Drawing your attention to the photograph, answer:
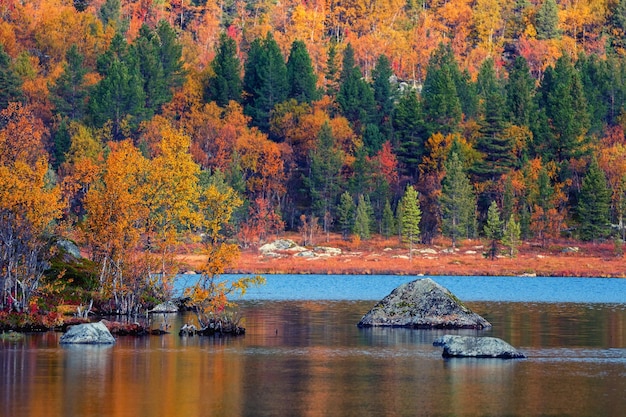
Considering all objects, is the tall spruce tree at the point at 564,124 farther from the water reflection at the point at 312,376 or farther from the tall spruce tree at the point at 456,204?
the water reflection at the point at 312,376

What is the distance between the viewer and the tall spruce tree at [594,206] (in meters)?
148

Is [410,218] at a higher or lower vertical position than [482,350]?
higher

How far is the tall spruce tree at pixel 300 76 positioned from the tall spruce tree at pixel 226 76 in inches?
322

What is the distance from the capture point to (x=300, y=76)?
189 m

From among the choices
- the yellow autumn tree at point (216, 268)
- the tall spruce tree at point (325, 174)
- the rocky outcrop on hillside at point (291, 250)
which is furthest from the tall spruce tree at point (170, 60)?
the yellow autumn tree at point (216, 268)

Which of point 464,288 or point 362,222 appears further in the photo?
point 362,222

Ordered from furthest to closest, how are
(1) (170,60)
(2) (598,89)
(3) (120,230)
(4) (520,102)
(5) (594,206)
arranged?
(1) (170,60), (2) (598,89), (4) (520,102), (5) (594,206), (3) (120,230)

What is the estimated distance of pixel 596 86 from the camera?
188 m

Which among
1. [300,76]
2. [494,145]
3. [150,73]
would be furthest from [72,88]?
[494,145]

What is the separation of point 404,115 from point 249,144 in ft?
74.3

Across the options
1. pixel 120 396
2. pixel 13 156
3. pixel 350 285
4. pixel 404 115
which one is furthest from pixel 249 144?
pixel 120 396

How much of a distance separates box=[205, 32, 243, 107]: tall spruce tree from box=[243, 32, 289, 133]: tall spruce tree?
6.36ft

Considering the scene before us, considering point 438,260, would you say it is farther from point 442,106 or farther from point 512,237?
point 442,106

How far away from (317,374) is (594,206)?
116 metres
